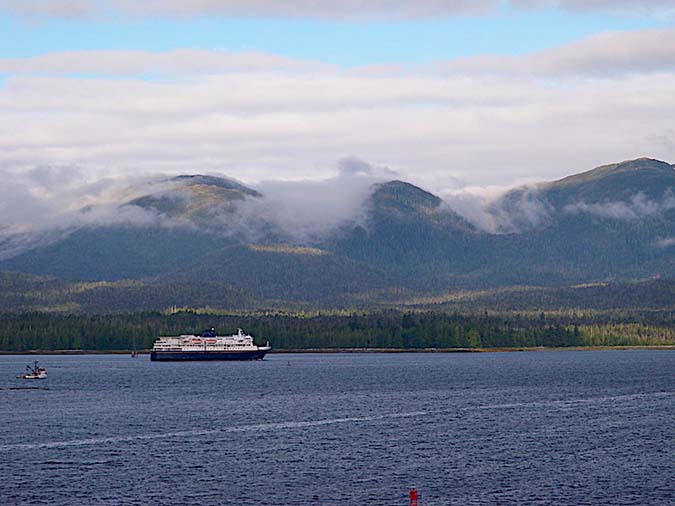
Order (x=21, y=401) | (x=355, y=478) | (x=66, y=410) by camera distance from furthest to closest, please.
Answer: (x=21, y=401) < (x=66, y=410) < (x=355, y=478)

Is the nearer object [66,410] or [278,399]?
[66,410]

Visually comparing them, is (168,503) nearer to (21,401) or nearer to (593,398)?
(21,401)

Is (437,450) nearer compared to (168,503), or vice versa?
(168,503)

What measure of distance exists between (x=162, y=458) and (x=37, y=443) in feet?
57.2

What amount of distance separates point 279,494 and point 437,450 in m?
28.8

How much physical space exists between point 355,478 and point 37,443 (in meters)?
39.0

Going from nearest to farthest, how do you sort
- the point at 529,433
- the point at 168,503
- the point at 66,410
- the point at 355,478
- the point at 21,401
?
the point at 168,503
the point at 355,478
the point at 529,433
the point at 66,410
the point at 21,401

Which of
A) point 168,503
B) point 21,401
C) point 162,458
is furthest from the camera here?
point 21,401

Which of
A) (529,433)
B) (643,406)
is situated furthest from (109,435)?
(643,406)

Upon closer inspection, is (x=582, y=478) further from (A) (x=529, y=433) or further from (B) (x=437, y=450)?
(A) (x=529, y=433)

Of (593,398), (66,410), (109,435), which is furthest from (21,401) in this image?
(593,398)

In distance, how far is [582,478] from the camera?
110 meters

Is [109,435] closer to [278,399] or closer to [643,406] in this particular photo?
[278,399]

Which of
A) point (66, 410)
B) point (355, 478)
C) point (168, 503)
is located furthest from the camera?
point (66, 410)
